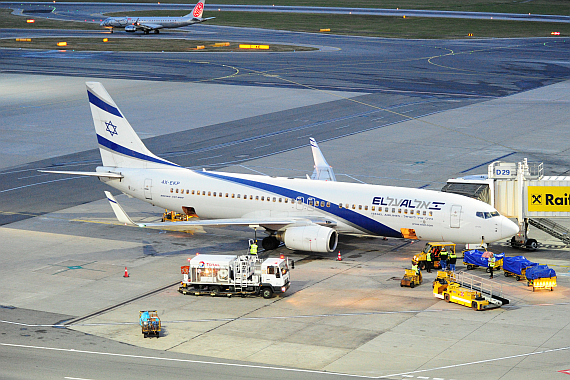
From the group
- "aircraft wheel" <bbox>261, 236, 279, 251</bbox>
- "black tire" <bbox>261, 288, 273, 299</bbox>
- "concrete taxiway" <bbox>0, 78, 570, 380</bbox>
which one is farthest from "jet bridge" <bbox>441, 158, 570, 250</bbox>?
"black tire" <bbox>261, 288, 273, 299</bbox>

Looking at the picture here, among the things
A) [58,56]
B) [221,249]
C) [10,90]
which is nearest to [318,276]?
[221,249]

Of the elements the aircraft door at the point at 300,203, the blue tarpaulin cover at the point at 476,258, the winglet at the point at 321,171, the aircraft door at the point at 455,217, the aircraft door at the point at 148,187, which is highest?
the winglet at the point at 321,171

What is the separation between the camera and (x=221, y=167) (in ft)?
225

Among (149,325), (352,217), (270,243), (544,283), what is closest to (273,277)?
(149,325)

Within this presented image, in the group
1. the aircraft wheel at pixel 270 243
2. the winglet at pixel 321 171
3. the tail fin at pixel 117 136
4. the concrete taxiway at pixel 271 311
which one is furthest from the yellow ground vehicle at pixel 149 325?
the winglet at pixel 321 171

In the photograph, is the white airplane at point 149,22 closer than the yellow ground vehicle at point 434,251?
No

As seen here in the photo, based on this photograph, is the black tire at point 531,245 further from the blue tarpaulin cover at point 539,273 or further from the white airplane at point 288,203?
the blue tarpaulin cover at point 539,273

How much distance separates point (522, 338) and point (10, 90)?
84459mm

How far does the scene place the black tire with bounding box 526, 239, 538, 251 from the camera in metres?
47.9

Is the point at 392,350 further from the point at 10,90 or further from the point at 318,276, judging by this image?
the point at 10,90

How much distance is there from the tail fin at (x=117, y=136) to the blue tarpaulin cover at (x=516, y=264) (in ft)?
72.7

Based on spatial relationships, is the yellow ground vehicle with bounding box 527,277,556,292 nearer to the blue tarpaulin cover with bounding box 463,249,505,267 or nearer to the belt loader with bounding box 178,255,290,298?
the blue tarpaulin cover with bounding box 463,249,505,267

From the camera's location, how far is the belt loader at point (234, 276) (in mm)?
39875

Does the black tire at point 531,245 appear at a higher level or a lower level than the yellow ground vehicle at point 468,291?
higher
